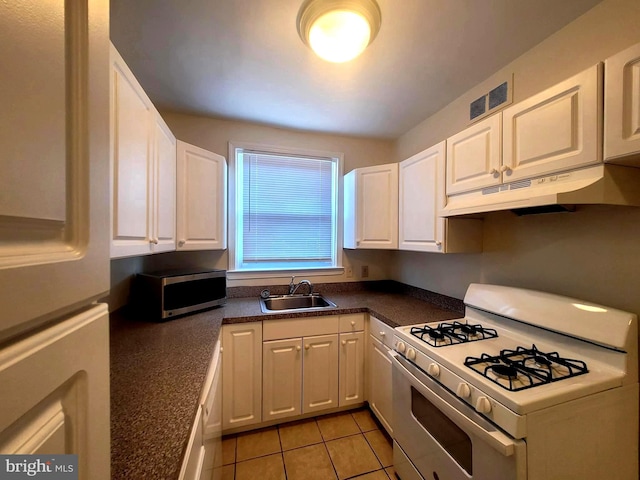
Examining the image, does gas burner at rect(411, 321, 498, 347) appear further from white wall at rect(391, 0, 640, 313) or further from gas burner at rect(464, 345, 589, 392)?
white wall at rect(391, 0, 640, 313)

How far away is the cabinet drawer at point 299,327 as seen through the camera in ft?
6.05

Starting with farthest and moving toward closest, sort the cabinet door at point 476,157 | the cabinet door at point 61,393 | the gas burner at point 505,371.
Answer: the cabinet door at point 476,157, the gas burner at point 505,371, the cabinet door at point 61,393

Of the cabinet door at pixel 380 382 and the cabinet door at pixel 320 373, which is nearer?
the cabinet door at pixel 380 382

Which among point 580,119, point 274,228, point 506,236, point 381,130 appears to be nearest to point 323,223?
point 274,228

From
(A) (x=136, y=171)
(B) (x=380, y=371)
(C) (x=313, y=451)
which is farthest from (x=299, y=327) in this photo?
(A) (x=136, y=171)

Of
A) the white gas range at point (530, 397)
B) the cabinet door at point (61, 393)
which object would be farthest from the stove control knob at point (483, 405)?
the cabinet door at point (61, 393)

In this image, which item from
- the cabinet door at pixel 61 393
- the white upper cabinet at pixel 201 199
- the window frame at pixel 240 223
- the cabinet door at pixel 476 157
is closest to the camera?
the cabinet door at pixel 61 393

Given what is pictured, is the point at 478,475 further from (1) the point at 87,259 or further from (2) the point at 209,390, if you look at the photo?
(1) the point at 87,259

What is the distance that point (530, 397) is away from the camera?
89cm

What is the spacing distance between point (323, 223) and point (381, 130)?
1112 mm

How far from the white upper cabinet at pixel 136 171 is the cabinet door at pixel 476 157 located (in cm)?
175

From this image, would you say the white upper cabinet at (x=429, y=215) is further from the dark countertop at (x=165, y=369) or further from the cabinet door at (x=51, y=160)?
the cabinet door at (x=51, y=160)

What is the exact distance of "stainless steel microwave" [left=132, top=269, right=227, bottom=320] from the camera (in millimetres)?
1671

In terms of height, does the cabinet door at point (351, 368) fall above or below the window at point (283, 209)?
below
